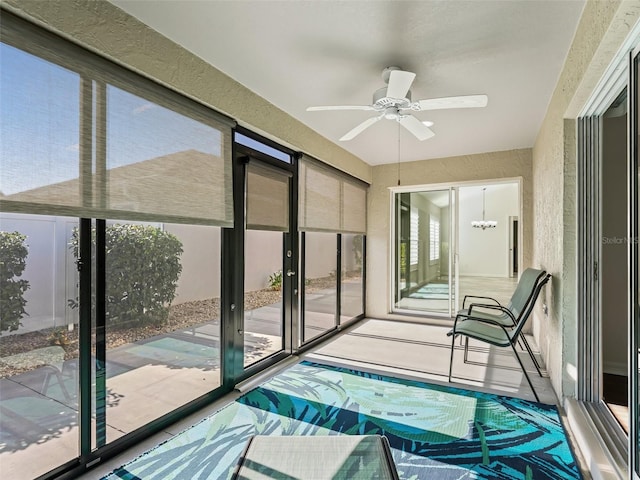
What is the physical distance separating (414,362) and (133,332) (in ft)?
8.62

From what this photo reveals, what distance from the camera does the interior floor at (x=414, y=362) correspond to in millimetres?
2518

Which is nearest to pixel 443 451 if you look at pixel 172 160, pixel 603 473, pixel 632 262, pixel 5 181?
pixel 603 473

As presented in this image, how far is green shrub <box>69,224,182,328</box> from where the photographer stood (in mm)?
2021

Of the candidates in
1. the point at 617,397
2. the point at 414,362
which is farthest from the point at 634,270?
the point at 414,362

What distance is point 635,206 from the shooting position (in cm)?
158

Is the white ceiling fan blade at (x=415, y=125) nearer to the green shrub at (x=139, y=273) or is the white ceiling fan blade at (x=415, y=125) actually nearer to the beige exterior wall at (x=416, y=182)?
the green shrub at (x=139, y=273)

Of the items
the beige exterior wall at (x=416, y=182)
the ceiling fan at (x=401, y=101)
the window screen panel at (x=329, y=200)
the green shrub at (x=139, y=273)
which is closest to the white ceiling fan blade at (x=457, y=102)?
the ceiling fan at (x=401, y=101)

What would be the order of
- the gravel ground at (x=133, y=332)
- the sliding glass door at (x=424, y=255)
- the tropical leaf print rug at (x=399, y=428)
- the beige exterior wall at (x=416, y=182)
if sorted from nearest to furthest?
the gravel ground at (x=133, y=332) → the tropical leaf print rug at (x=399, y=428) → the beige exterior wall at (x=416, y=182) → the sliding glass door at (x=424, y=255)

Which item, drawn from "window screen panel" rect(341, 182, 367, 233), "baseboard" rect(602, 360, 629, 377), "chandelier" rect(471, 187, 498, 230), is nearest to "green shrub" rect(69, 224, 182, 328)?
"window screen panel" rect(341, 182, 367, 233)

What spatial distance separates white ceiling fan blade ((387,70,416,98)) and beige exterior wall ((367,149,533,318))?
122 inches

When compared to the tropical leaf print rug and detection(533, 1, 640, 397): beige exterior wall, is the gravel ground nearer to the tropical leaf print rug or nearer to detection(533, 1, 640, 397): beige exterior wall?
the tropical leaf print rug

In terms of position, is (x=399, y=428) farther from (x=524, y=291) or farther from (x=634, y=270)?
(x=524, y=291)

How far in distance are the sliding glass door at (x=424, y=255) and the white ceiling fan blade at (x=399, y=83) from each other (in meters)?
3.27

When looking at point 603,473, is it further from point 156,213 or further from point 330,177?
point 330,177
